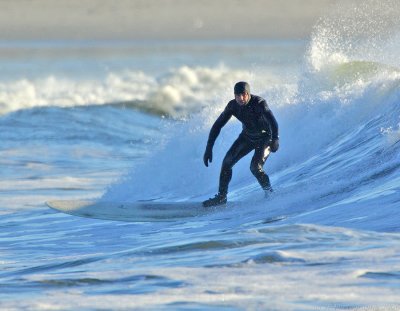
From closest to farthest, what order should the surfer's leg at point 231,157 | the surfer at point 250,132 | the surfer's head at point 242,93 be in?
the surfer's head at point 242,93 < the surfer at point 250,132 < the surfer's leg at point 231,157

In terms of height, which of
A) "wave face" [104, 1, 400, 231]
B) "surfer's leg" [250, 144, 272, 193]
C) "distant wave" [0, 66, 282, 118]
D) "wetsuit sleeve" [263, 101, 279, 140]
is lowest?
"surfer's leg" [250, 144, 272, 193]

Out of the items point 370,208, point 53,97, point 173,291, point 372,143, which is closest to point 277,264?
point 173,291

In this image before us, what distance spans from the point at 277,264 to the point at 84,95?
127 feet

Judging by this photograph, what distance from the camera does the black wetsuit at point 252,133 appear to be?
14.9 metres

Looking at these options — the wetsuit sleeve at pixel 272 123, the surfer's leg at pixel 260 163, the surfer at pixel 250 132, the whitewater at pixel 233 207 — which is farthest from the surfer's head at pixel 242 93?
the whitewater at pixel 233 207

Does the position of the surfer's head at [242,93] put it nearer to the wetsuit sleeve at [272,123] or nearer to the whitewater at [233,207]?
the wetsuit sleeve at [272,123]

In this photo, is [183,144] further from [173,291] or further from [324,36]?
[173,291]

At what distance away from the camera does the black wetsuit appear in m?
14.9

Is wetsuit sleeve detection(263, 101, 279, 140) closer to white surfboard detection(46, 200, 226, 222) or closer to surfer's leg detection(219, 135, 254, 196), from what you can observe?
surfer's leg detection(219, 135, 254, 196)

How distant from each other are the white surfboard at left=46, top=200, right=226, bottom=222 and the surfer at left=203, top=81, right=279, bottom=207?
1.44ft

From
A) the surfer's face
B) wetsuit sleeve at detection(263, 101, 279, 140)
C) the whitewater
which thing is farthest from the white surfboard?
the surfer's face

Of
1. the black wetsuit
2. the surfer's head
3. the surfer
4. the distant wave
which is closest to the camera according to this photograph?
the surfer's head

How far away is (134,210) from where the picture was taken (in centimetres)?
1568

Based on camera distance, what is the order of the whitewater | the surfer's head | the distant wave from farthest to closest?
the distant wave
the surfer's head
the whitewater
